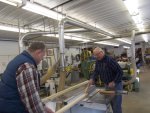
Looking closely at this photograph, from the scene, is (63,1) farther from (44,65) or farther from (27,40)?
(44,65)

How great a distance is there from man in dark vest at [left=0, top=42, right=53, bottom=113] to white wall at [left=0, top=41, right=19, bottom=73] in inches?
271

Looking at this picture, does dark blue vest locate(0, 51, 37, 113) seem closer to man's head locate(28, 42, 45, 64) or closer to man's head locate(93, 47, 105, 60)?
man's head locate(28, 42, 45, 64)

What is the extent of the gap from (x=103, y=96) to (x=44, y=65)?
697cm

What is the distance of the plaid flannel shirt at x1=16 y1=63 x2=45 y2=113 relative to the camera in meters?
1.44

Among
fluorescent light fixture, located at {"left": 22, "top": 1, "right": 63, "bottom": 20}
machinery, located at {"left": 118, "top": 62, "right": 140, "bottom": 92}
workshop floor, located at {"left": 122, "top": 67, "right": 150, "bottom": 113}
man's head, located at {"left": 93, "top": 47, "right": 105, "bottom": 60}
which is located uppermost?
fluorescent light fixture, located at {"left": 22, "top": 1, "right": 63, "bottom": 20}

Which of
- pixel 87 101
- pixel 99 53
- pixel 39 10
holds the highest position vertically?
pixel 39 10

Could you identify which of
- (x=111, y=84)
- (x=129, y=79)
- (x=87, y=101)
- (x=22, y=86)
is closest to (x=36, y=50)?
(x=22, y=86)

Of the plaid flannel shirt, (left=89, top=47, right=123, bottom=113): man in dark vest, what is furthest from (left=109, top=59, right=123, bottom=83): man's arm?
the plaid flannel shirt

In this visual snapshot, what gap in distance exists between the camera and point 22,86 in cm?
144

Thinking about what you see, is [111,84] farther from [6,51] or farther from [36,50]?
[6,51]

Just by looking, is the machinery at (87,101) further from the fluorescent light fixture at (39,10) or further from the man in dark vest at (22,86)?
the fluorescent light fixture at (39,10)

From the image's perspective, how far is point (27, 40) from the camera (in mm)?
8461

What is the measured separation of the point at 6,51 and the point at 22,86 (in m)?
7.75

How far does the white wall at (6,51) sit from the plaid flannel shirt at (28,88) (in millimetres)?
7059
